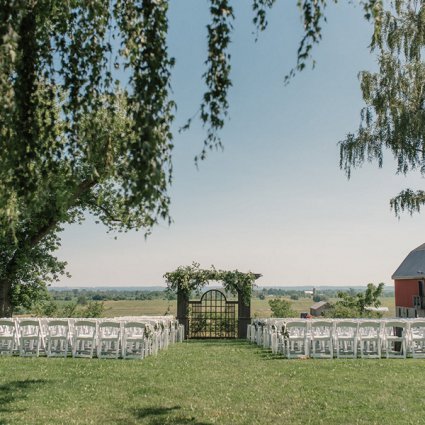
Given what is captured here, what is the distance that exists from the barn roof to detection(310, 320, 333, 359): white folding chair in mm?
22209

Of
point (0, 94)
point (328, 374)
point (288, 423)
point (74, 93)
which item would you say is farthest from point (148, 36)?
point (328, 374)

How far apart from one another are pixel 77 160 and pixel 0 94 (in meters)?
1.20

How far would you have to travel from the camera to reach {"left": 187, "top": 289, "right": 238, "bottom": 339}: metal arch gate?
21641 mm

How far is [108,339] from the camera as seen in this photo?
12.8m

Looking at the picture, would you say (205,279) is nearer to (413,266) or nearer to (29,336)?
(29,336)

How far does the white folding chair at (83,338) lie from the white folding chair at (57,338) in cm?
21

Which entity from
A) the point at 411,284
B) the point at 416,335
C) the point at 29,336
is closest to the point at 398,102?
the point at 416,335

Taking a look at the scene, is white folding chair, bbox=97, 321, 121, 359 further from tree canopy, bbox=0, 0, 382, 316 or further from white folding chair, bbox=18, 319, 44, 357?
tree canopy, bbox=0, 0, 382, 316

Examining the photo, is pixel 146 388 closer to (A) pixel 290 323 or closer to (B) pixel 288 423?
(B) pixel 288 423

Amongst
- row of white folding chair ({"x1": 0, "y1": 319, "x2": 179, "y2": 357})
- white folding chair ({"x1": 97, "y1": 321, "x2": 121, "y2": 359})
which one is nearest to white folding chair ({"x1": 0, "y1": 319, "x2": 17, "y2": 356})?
row of white folding chair ({"x1": 0, "y1": 319, "x2": 179, "y2": 357})

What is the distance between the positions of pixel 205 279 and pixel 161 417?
49.7 feet

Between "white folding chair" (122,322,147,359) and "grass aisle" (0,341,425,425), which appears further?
"white folding chair" (122,322,147,359)

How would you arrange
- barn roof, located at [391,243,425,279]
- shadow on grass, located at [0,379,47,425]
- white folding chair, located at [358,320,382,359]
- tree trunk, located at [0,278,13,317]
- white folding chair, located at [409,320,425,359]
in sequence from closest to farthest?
shadow on grass, located at [0,379,47,425], white folding chair, located at [358,320,382,359], white folding chair, located at [409,320,425,359], tree trunk, located at [0,278,13,317], barn roof, located at [391,243,425,279]

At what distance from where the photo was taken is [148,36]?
12.3ft
